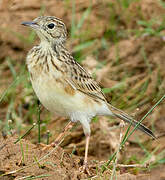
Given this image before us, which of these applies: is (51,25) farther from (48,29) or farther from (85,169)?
(85,169)

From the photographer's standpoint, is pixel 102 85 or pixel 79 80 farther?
pixel 102 85

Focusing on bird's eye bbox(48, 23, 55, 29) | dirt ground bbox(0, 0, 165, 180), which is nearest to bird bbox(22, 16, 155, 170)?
bird's eye bbox(48, 23, 55, 29)

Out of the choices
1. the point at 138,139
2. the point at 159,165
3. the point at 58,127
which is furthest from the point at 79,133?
the point at 159,165

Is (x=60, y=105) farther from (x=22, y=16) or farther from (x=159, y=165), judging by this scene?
(x=22, y=16)

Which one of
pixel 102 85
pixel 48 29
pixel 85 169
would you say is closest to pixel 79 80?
pixel 48 29

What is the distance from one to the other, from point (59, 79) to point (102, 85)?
2.78 metres

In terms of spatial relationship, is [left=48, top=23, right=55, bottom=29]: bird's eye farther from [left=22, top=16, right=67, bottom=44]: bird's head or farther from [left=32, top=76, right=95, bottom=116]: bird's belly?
[left=32, top=76, right=95, bottom=116]: bird's belly

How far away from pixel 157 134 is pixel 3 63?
2937mm

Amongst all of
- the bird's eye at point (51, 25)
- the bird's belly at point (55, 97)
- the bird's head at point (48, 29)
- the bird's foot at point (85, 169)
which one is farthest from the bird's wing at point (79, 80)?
the bird's foot at point (85, 169)

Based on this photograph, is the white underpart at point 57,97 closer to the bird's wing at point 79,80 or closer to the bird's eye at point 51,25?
the bird's wing at point 79,80

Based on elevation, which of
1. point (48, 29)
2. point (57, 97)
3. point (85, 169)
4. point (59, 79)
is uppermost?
point (48, 29)

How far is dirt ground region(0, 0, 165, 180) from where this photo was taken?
4809 mm

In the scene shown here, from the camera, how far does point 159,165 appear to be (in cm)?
643

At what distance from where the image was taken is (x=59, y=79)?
5.14m
